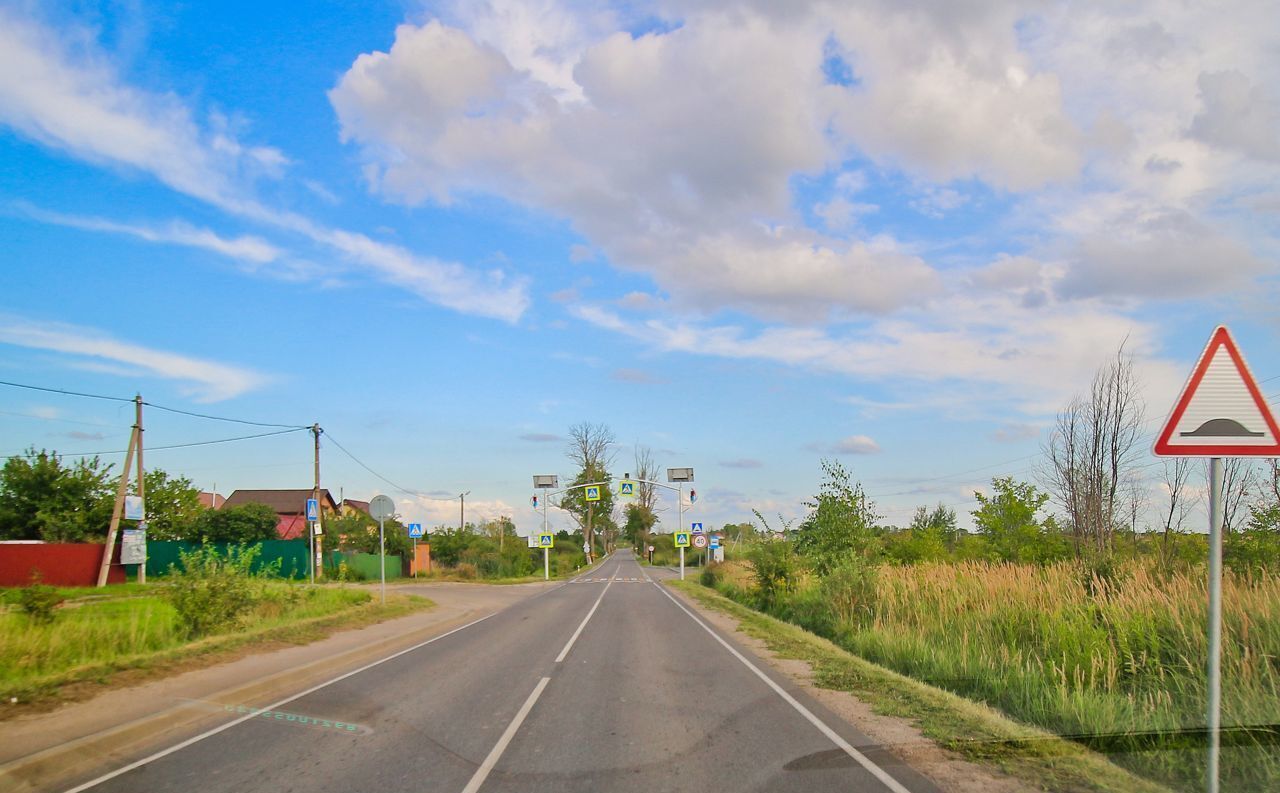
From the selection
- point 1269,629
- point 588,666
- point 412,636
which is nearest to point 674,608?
point 412,636

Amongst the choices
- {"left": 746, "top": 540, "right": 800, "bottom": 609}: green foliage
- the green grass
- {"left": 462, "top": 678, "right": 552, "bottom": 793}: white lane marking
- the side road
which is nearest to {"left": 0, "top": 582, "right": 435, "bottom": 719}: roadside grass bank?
the green grass

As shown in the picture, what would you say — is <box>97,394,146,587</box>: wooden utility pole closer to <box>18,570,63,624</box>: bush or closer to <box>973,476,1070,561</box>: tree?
<box>18,570,63,624</box>: bush

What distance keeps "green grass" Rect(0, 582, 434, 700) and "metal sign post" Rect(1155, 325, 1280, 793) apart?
38.3 feet

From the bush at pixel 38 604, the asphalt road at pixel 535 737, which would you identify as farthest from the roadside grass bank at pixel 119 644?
the asphalt road at pixel 535 737

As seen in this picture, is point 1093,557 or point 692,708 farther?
point 1093,557

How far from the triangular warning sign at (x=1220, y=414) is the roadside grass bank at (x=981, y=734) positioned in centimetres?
269

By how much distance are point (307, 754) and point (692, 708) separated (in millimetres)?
4420

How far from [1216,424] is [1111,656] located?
17.8 feet

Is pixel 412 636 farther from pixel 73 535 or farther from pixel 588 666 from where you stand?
pixel 73 535

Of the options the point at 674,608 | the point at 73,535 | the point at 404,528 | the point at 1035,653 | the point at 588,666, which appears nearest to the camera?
the point at 1035,653

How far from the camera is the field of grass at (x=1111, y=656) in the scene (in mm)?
7621

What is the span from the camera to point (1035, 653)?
12.1 meters

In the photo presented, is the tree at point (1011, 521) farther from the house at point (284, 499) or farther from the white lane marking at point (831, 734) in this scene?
the house at point (284, 499)

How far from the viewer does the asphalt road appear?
269 inches
